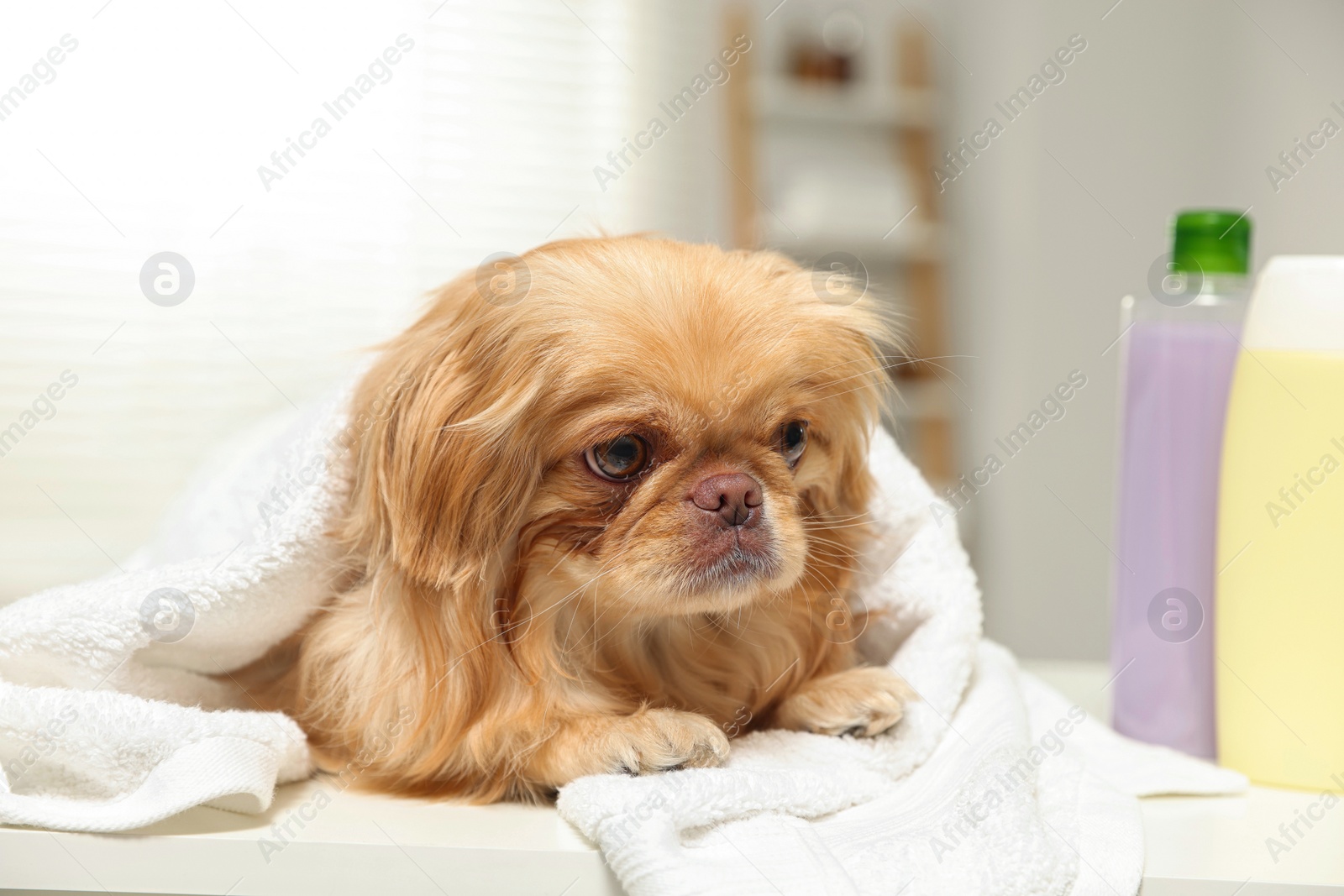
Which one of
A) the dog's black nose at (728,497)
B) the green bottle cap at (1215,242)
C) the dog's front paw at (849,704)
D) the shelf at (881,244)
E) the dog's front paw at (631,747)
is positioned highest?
the green bottle cap at (1215,242)

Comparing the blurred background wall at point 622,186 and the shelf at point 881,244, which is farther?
the shelf at point 881,244

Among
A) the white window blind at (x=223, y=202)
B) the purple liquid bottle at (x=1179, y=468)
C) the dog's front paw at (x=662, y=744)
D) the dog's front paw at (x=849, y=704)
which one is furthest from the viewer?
the white window blind at (x=223, y=202)

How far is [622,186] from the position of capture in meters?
3.15

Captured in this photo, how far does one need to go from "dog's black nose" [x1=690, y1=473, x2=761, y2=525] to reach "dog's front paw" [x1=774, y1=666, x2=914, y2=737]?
233mm

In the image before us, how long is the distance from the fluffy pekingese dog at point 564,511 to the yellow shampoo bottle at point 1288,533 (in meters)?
0.36

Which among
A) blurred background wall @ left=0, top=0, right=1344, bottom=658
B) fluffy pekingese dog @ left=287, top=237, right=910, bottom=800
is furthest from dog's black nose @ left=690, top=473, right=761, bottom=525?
blurred background wall @ left=0, top=0, right=1344, bottom=658

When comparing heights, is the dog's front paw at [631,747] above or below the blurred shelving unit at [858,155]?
below

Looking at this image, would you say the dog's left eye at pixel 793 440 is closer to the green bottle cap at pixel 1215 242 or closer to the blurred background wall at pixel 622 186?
the green bottle cap at pixel 1215 242

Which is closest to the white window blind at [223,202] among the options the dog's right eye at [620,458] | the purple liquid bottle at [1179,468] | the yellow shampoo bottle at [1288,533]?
the dog's right eye at [620,458]

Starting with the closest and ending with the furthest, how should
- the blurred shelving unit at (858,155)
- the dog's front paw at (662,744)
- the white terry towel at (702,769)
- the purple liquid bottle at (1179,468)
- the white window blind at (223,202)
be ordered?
1. the white terry towel at (702,769)
2. the dog's front paw at (662,744)
3. the purple liquid bottle at (1179,468)
4. the white window blind at (223,202)
5. the blurred shelving unit at (858,155)

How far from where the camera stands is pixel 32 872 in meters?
0.79

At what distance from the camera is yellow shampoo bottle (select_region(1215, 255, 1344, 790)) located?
98 centimetres

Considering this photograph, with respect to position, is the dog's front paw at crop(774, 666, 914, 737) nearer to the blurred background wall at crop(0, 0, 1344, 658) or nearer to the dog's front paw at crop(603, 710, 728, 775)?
the dog's front paw at crop(603, 710, 728, 775)

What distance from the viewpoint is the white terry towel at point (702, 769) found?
769 mm
